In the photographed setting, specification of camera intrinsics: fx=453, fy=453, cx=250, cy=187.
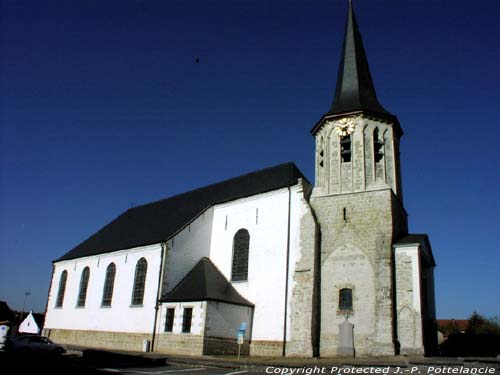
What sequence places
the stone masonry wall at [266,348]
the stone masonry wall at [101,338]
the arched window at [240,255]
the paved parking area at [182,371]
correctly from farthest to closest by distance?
the stone masonry wall at [101,338] → the arched window at [240,255] → the stone masonry wall at [266,348] → the paved parking area at [182,371]

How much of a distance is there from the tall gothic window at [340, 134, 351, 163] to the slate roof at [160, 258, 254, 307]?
27.7 feet

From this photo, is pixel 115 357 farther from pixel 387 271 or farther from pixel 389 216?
pixel 389 216

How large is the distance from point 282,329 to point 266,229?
196 inches

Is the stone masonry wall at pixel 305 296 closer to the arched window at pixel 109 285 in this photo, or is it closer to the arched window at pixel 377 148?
the arched window at pixel 377 148

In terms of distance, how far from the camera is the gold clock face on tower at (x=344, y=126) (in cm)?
2216

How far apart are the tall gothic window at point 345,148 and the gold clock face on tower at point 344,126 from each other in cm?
20

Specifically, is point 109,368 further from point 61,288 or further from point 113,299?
point 61,288

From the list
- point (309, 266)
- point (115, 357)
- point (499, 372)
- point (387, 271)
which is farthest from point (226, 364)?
point (499, 372)

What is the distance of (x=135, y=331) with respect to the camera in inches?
948

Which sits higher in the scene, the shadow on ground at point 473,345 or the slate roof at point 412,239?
the slate roof at point 412,239

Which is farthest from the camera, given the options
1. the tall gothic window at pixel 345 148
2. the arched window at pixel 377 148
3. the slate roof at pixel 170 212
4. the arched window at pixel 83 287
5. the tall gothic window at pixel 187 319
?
the arched window at pixel 83 287

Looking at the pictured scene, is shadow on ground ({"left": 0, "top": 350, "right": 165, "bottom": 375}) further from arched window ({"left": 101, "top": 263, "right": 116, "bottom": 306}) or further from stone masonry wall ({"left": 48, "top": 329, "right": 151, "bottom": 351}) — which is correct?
arched window ({"left": 101, "top": 263, "right": 116, "bottom": 306})

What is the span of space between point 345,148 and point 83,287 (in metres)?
19.9

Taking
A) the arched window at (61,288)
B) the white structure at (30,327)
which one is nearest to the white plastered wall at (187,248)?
the arched window at (61,288)
